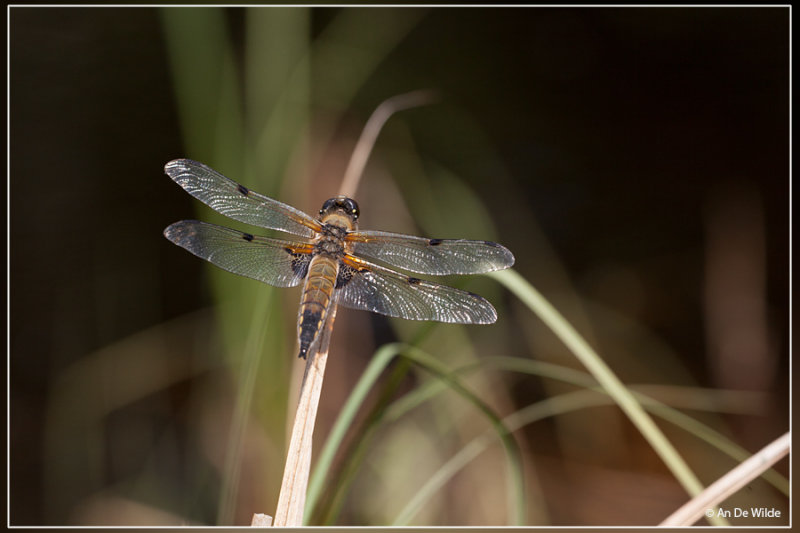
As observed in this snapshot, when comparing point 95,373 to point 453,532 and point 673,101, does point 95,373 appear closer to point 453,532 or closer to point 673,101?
point 453,532

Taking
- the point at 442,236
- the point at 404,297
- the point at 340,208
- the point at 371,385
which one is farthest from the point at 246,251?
the point at 442,236

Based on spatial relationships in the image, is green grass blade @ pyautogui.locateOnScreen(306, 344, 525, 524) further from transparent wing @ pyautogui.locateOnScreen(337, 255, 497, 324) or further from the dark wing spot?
the dark wing spot

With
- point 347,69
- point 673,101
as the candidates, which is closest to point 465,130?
point 347,69

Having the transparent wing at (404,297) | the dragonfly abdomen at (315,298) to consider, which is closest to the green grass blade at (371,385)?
the dragonfly abdomen at (315,298)

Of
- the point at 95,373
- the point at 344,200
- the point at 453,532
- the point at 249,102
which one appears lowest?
the point at 453,532

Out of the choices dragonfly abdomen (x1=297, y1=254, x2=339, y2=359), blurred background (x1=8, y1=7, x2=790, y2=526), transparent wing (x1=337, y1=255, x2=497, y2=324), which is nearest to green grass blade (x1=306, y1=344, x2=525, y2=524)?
dragonfly abdomen (x1=297, y1=254, x2=339, y2=359)

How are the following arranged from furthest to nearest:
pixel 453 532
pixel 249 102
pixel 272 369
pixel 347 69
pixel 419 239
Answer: pixel 347 69
pixel 249 102
pixel 272 369
pixel 419 239
pixel 453 532
